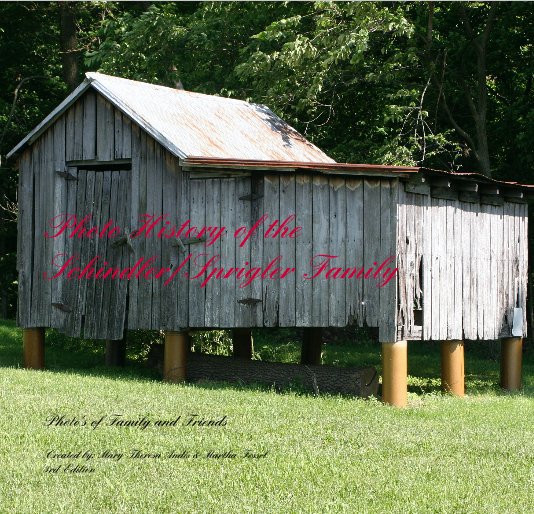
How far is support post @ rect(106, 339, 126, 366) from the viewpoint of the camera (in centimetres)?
2195

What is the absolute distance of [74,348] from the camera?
24.8m

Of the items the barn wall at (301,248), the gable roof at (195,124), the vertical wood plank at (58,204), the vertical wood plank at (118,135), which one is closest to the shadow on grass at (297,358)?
the vertical wood plank at (58,204)

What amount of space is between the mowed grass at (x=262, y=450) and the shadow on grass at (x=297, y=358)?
147cm

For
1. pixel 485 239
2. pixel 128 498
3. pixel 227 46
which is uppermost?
pixel 227 46

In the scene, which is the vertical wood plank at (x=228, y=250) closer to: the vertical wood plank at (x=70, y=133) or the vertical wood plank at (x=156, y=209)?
the vertical wood plank at (x=156, y=209)

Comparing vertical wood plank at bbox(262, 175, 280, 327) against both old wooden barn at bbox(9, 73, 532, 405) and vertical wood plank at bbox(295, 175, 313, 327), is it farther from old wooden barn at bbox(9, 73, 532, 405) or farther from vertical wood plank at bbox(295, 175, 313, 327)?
vertical wood plank at bbox(295, 175, 313, 327)

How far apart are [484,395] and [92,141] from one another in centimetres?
827

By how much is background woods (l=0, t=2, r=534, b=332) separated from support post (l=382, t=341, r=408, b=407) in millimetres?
7667

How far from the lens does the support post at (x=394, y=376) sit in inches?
640

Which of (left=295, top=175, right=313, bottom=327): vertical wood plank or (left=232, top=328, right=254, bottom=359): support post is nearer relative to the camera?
(left=295, top=175, right=313, bottom=327): vertical wood plank

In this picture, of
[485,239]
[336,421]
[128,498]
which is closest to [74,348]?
[485,239]

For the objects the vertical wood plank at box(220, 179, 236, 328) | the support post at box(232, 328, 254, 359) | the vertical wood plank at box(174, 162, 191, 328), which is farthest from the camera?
the support post at box(232, 328, 254, 359)

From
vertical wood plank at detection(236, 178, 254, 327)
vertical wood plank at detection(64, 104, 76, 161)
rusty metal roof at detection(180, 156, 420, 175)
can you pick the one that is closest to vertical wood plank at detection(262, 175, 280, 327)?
vertical wood plank at detection(236, 178, 254, 327)

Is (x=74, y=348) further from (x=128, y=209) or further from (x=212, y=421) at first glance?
(x=212, y=421)
